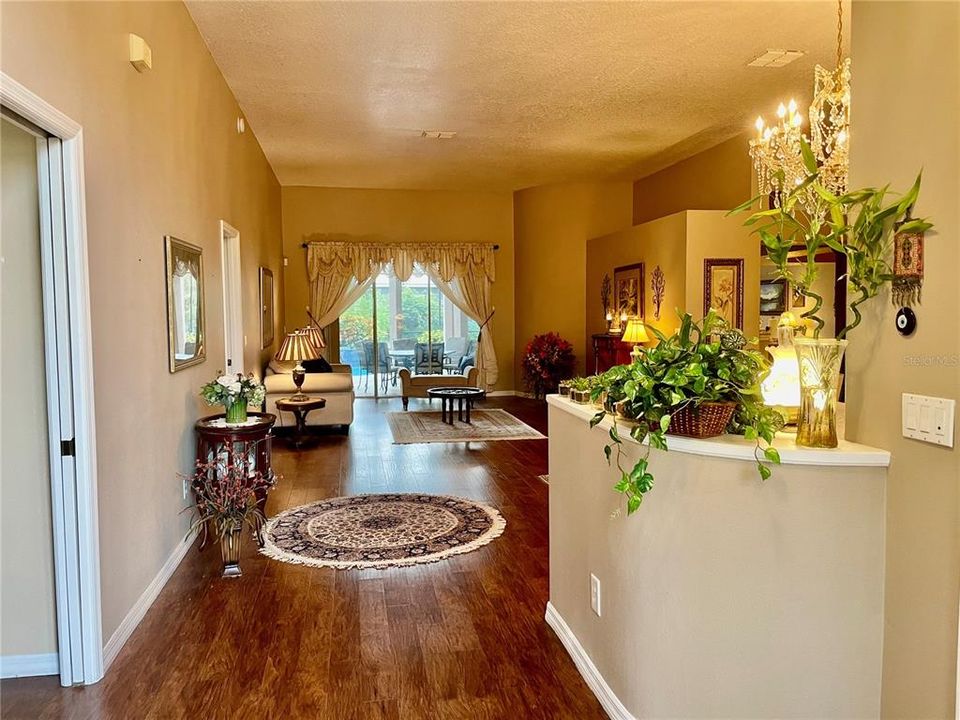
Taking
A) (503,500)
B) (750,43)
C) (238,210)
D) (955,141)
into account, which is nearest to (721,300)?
(750,43)

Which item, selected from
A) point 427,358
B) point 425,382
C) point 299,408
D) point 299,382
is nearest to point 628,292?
point 425,382

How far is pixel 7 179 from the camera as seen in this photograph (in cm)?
235

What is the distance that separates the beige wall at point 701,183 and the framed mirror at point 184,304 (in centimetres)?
551

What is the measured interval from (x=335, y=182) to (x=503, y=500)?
6.60 m

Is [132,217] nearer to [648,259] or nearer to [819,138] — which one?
[819,138]

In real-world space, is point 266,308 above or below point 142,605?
above

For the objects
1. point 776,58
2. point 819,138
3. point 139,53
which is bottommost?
point 819,138

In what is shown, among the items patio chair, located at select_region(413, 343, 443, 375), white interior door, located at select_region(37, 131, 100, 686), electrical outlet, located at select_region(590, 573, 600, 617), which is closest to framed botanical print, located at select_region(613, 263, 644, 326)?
patio chair, located at select_region(413, 343, 443, 375)

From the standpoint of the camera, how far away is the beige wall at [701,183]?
7230 mm

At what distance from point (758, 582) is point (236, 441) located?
2896mm

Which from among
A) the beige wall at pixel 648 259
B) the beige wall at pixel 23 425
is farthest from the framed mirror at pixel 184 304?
the beige wall at pixel 648 259

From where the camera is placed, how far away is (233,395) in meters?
3.89

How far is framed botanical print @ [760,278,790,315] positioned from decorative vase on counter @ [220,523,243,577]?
231 inches

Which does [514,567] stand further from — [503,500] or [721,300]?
[721,300]
